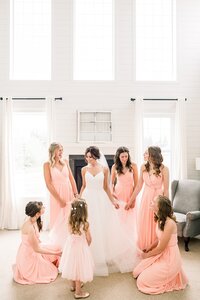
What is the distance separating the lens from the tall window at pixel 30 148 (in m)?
5.79

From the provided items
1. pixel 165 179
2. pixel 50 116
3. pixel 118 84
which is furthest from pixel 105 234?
pixel 118 84

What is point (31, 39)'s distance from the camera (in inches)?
236

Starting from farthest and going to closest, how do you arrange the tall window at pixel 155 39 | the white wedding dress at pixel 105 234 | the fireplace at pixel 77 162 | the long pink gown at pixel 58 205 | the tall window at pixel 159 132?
the tall window at pixel 155 39 → the tall window at pixel 159 132 → the fireplace at pixel 77 162 → the long pink gown at pixel 58 205 → the white wedding dress at pixel 105 234

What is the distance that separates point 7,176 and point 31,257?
104 inches

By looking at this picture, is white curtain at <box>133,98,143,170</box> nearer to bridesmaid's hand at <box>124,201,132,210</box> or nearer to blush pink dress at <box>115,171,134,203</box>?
blush pink dress at <box>115,171,134,203</box>

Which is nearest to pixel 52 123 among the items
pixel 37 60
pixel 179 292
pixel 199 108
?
pixel 37 60

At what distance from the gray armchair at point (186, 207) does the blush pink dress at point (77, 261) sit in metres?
1.92

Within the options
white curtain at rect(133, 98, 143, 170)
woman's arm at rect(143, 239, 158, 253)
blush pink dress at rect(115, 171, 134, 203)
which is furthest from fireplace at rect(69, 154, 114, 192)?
woman's arm at rect(143, 239, 158, 253)

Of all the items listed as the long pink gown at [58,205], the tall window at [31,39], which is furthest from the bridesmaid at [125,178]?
the tall window at [31,39]

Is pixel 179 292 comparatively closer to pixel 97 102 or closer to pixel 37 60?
pixel 97 102

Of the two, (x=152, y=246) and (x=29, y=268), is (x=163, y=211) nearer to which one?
(x=152, y=246)

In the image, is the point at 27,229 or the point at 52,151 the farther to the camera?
the point at 52,151

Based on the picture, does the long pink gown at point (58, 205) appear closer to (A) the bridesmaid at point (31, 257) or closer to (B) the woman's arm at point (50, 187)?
(B) the woman's arm at point (50, 187)

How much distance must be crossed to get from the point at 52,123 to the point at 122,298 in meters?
3.51
